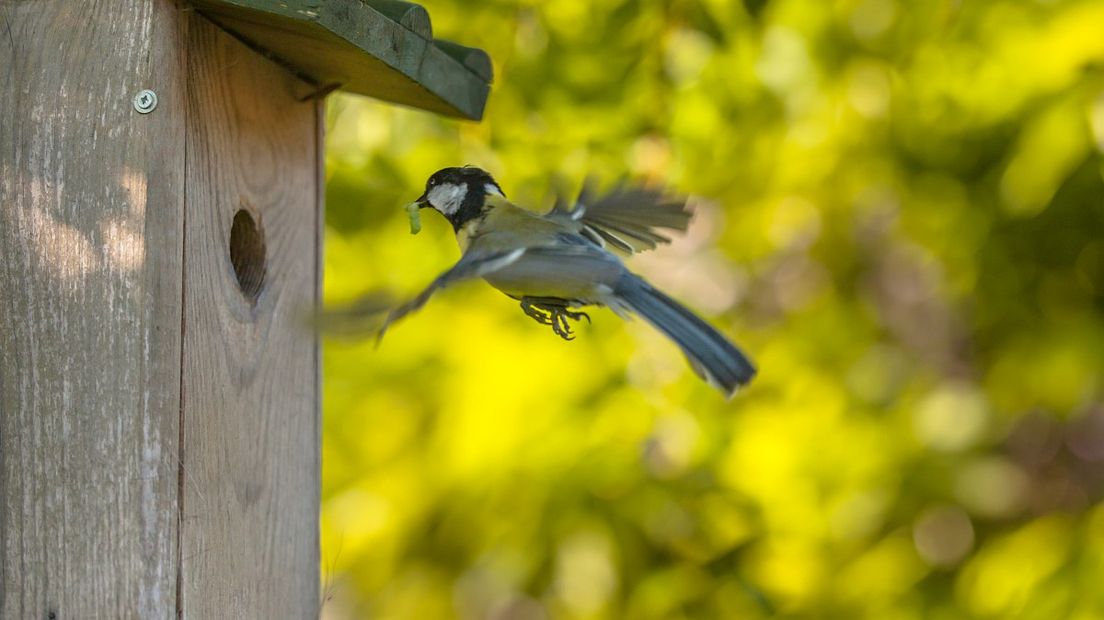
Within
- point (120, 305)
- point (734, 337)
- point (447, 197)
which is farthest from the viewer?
point (734, 337)

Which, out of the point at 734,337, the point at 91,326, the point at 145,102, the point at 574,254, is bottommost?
the point at 734,337

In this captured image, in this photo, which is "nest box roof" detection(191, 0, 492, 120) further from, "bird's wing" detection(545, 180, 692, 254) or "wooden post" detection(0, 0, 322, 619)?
"bird's wing" detection(545, 180, 692, 254)

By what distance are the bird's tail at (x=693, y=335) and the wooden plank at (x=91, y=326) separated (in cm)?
66

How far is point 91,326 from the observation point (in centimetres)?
158

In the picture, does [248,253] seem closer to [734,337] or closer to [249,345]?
[249,345]

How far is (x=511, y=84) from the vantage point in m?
2.70

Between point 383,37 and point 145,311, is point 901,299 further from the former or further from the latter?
point 145,311

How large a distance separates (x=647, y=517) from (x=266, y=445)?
3.62 ft

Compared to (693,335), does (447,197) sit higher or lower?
higher

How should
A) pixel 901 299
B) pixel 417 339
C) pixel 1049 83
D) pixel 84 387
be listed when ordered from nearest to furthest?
pixel 84 387
pixel 1049 83
pixel 417 339
pixel 901 299

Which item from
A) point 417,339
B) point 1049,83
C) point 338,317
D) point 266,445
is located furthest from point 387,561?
point 1049,83

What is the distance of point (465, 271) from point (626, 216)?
0.48 meters

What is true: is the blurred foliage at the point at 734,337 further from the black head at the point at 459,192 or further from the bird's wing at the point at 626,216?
the black head at the point at 459,192

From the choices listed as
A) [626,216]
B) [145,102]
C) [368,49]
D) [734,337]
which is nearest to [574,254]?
[626,216]
